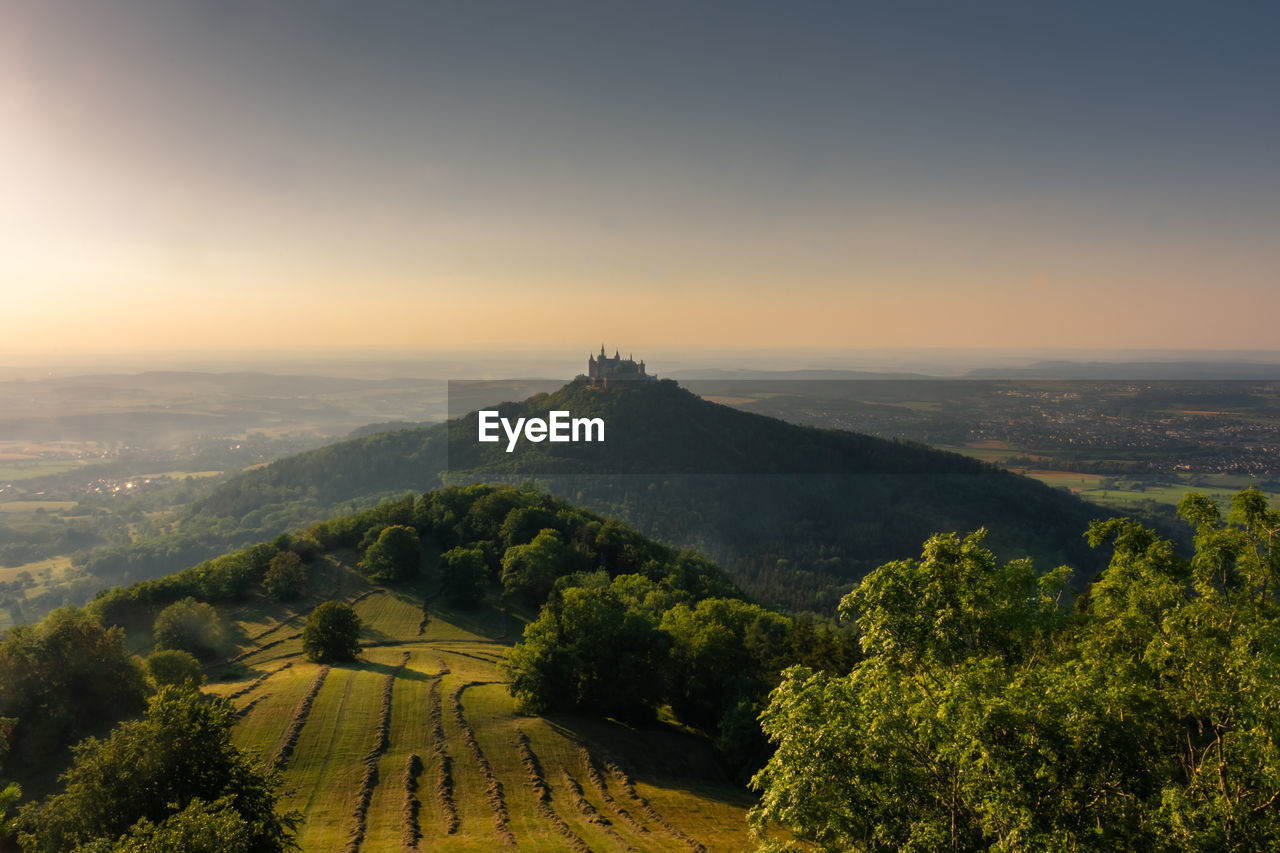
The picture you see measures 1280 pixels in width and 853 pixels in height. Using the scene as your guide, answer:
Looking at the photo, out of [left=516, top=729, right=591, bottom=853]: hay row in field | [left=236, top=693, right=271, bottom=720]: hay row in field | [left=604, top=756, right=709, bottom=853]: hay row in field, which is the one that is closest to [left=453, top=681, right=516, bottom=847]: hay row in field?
[left=516, top=729, right=591, bottom=853]: hay row in field

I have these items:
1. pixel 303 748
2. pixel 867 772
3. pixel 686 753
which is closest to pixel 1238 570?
pixel 867 772

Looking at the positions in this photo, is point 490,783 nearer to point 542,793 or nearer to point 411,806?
point 542,793

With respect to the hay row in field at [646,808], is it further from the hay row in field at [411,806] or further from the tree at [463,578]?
the tree at [463,578]

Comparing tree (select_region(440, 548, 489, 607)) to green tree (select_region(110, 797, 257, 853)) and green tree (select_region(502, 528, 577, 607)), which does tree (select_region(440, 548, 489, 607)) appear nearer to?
green tree (select_region(502, 528, 577, 607))

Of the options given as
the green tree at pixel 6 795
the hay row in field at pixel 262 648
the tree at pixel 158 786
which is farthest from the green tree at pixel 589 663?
the hay row in field at pixel 262 648
